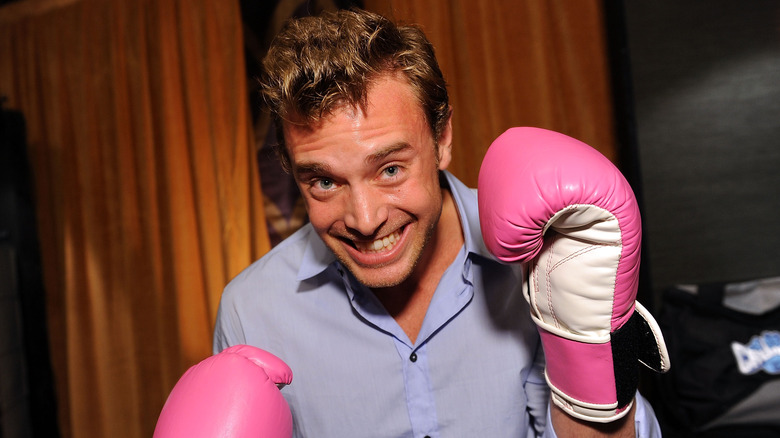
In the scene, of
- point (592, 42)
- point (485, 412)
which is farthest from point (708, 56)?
point (485, 412)

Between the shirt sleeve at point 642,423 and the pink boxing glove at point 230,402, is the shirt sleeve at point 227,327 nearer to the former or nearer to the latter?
the pink boxing glove at point 230,402

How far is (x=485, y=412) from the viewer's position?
1.15 meters

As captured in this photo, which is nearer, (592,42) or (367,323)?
(367,323)

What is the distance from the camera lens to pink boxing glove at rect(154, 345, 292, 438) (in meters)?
0.87

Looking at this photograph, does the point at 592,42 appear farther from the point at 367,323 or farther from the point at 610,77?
the point at 367,323

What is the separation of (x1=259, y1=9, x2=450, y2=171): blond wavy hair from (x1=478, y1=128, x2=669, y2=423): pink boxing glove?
267mm

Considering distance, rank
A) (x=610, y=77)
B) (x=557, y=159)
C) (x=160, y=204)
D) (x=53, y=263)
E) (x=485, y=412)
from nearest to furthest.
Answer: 1. (x=557, y=159)
2. (x=485, y=412)
3. (x=610, y=77)
4. (x=160, y=204)
5. (x=53, y=263)

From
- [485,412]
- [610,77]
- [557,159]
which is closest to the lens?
[557,159]

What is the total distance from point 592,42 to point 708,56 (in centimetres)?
43

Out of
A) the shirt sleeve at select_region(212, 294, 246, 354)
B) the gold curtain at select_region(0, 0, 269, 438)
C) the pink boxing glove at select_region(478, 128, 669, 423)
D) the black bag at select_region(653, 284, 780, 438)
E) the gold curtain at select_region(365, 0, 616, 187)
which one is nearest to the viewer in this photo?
the pink boxing glove at select_region(478, 128, 669, 423)

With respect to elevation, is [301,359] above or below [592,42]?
below

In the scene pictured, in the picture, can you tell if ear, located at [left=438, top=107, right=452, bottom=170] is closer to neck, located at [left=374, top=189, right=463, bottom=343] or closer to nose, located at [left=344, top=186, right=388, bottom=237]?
neck, located at [left=374, top=189, right=463, bottom=343]

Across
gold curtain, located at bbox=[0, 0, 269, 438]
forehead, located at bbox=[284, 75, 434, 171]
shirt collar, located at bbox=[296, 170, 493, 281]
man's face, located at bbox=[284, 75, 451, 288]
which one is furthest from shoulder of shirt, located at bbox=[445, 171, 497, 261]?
gold curtain, located at bbox=[0, 0, 269, 438]

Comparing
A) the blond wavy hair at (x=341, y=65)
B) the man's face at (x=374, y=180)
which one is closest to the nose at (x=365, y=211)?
the man's face at (x=374, y=180)
